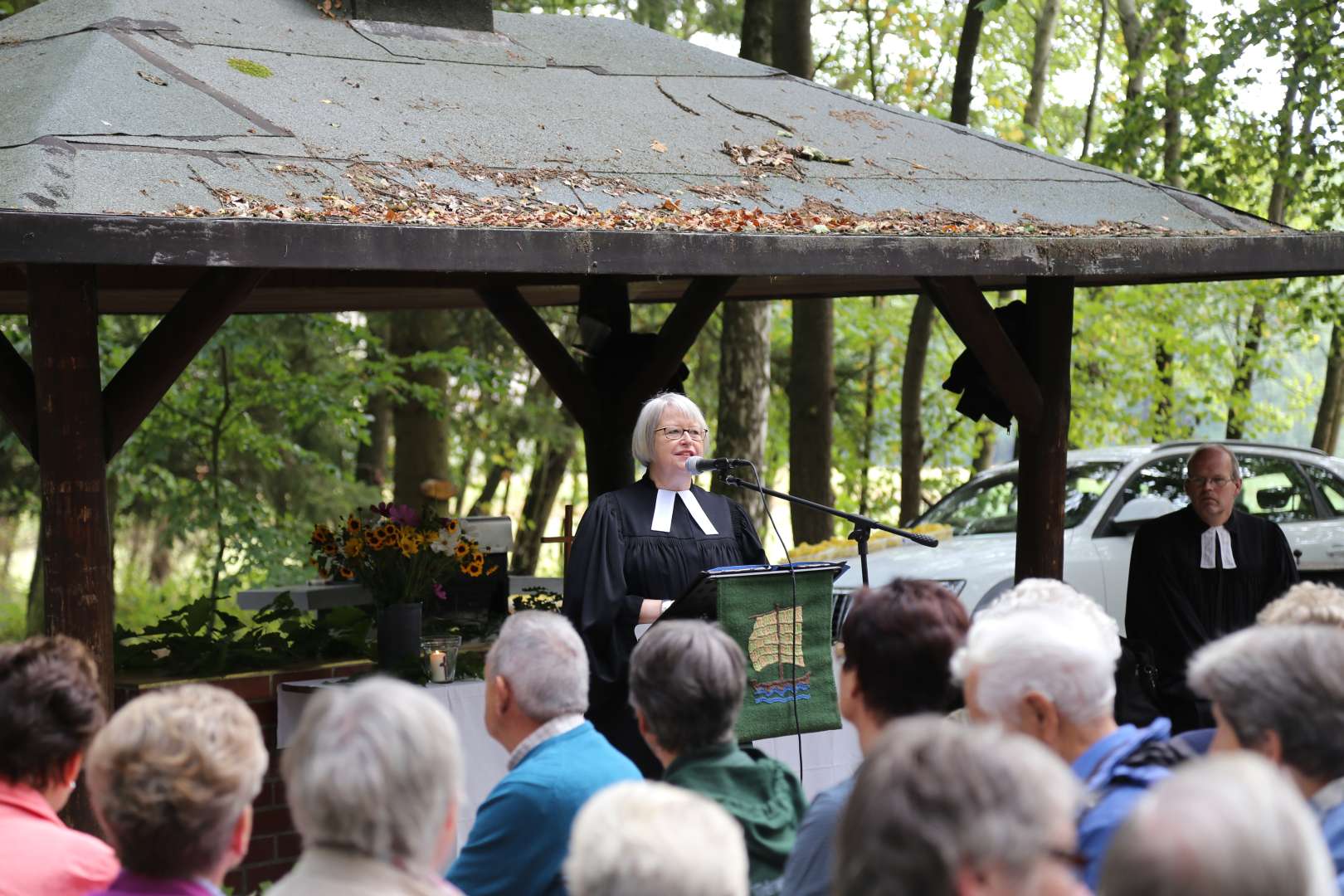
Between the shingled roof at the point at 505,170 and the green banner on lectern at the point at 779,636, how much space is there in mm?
1054

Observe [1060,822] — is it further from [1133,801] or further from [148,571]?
[148,571]

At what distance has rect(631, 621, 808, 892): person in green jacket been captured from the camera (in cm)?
317

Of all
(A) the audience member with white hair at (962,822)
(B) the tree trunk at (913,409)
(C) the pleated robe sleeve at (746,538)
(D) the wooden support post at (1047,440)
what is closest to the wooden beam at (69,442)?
(C) the pleated robe sleeve at (746,538)

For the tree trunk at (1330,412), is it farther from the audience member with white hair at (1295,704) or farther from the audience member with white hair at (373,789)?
the audience member with white hair at (373,789)

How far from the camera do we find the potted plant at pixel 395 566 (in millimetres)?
6547

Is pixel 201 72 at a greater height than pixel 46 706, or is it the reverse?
pixel 201 72

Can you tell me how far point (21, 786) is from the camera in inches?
119

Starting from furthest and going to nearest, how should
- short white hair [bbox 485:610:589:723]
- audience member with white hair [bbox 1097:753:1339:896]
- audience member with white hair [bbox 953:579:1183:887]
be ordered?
short white hair [bbox 485:610:589:723] → audience member with white hair [bbox 953:579:1183:887] → audience member with white hair [bbox 1097:753:1339:896]

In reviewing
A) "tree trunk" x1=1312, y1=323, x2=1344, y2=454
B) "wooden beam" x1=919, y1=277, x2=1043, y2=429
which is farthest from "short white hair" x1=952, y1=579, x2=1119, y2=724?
"tree trunk" x1=1312, y1=323, x2=1344, y2=454

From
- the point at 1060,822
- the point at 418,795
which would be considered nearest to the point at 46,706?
the point at 418,795

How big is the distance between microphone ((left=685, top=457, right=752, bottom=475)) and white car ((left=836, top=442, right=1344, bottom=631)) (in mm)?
4825

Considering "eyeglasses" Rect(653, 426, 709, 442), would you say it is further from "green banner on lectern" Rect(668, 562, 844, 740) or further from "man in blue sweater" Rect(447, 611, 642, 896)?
"man in blue sweater" Rect(447, 611, 642, 896)

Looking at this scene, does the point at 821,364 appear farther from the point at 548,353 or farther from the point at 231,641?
the point at 231,641

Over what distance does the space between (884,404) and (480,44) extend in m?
14.3
